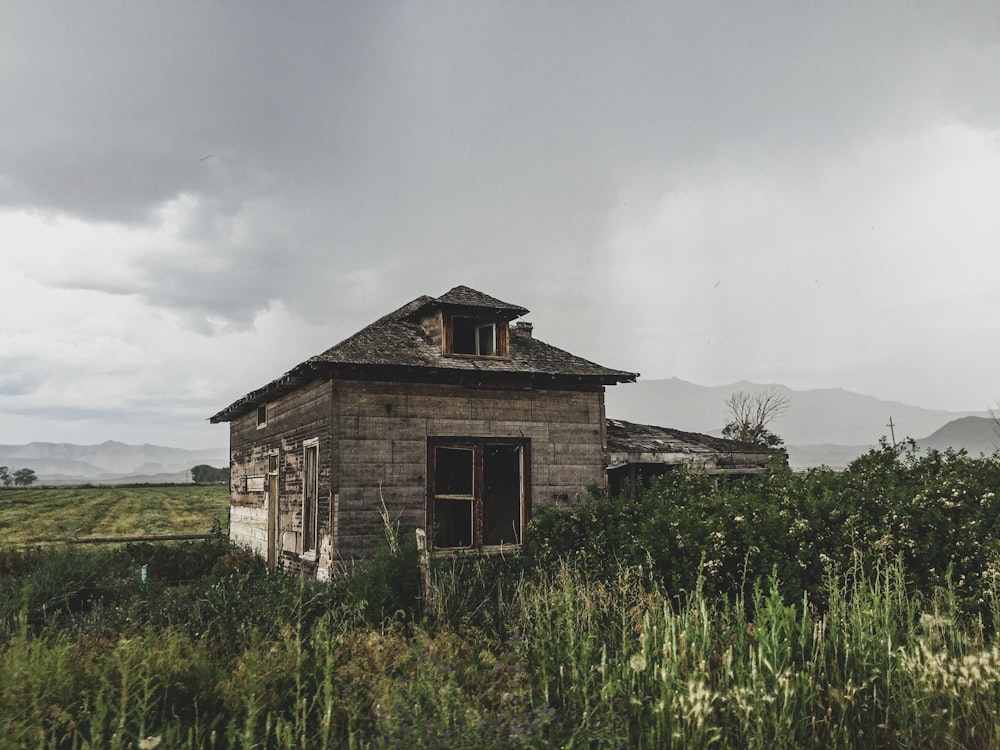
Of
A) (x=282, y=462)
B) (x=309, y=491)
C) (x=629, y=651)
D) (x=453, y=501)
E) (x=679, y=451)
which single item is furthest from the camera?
(x=453, y=501)

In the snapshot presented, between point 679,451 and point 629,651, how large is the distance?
36.1ft

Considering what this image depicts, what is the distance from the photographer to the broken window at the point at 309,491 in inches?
524

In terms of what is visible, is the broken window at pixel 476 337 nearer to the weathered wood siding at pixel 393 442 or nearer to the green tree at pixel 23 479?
the weathered wood siding at pixel 393 442

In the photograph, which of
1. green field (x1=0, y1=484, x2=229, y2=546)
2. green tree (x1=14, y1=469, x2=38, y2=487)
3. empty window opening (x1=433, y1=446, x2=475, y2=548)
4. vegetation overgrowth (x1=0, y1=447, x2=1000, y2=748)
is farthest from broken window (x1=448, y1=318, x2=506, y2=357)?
green tree (x1=14, y1=469, x2=38, y2=487)

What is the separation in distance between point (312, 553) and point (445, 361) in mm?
4198

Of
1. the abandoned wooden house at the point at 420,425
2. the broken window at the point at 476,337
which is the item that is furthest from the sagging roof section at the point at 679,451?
the broken window at the point at 476,337

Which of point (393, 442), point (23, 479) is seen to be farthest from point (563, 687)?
point (23, 479)

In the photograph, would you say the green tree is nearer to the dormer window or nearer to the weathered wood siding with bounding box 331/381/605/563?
the dormer window

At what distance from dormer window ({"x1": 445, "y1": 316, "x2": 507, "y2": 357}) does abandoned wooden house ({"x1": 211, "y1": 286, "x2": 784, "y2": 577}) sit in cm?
2

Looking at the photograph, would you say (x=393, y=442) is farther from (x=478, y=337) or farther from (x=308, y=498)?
(x=478, y=337)

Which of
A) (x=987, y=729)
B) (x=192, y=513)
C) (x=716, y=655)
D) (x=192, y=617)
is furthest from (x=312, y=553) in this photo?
(x=192, y=513)

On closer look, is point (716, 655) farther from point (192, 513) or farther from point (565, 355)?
point (192, 513)

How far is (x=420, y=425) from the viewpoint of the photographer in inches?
503

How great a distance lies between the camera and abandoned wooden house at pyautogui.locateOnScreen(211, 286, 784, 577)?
1220cm
